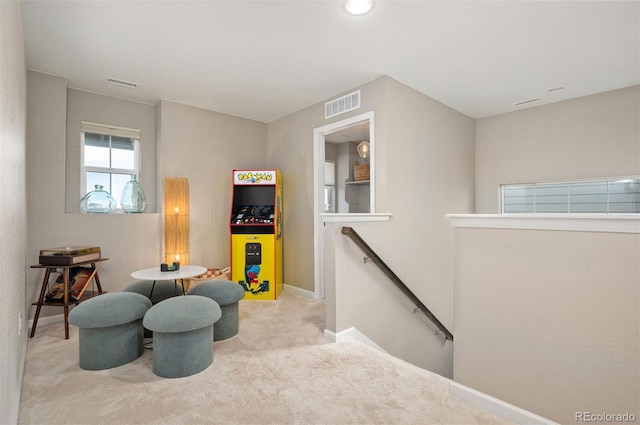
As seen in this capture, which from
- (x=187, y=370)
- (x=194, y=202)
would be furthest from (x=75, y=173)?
(x=187, y=370)

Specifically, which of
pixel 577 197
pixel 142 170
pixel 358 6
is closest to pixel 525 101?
pixel 577 197

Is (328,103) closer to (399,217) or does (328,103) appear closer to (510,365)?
(399,217)

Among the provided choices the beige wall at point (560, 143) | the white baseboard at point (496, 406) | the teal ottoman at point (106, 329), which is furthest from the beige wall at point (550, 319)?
the beige wall at point (560, 143)

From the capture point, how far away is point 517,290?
1790 mm

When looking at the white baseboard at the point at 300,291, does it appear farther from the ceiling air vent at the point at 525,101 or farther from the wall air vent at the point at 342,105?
the ceiling air vent at the point at 525,101

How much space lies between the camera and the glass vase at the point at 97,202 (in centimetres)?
384

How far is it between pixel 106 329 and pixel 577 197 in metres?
5.90

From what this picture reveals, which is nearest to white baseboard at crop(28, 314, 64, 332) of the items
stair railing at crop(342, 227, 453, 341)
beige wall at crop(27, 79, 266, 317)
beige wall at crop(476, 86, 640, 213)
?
beige wall at crop(27, 79, 266, 317)

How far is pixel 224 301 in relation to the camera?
2.93 m

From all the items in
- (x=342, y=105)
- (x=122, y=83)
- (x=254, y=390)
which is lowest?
(x=254, y=390)

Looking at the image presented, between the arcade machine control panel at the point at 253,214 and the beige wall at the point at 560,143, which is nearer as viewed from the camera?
the beige wall at the point at 560,143

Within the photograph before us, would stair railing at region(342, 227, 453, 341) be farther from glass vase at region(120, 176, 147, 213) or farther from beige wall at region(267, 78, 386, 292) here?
glass vase at region(120, 176, 147, 213)

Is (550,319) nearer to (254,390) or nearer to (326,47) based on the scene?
(254,390)

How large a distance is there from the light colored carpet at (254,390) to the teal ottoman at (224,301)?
13 centimetres
